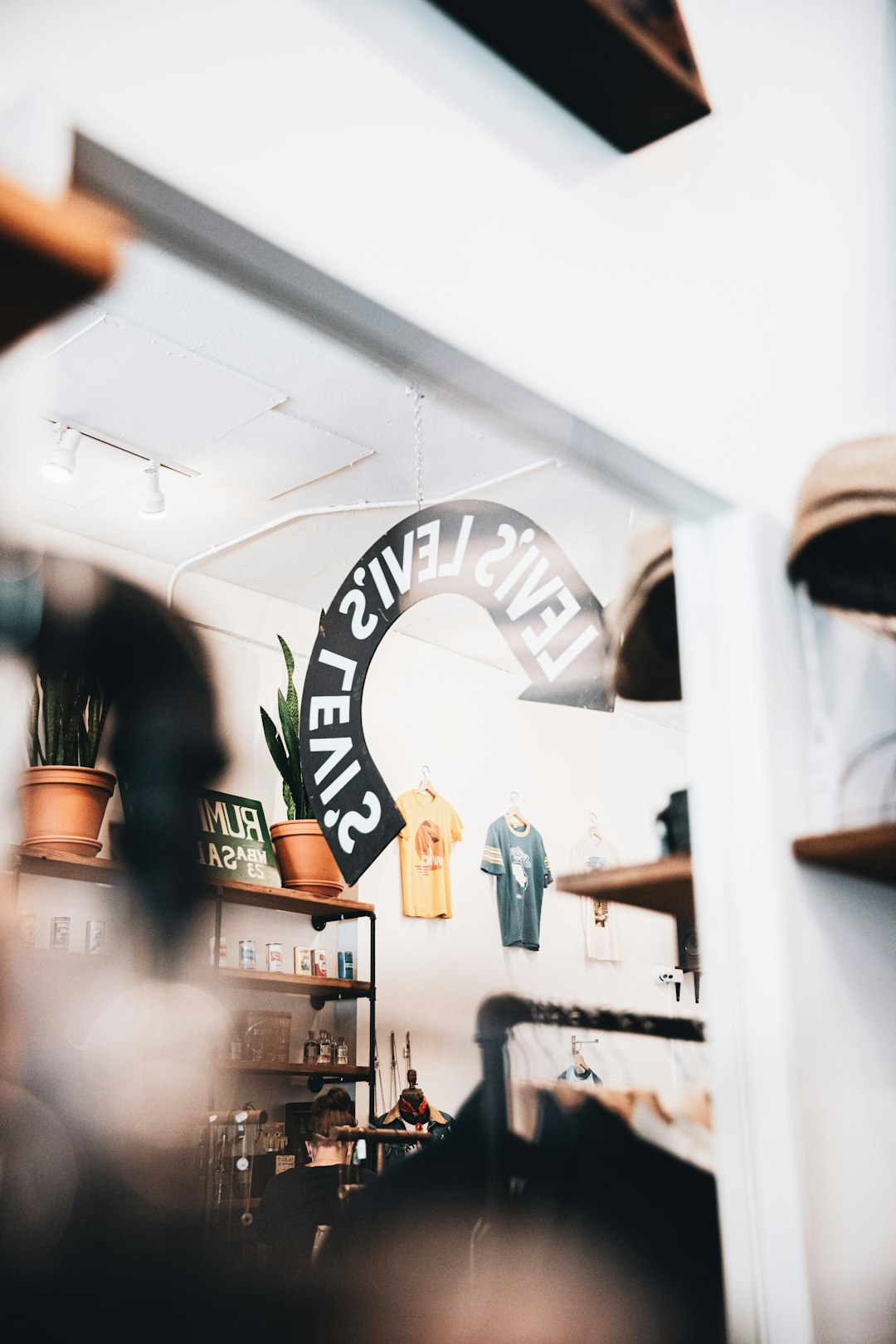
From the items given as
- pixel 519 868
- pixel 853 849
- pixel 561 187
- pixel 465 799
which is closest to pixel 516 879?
pixel 519 868

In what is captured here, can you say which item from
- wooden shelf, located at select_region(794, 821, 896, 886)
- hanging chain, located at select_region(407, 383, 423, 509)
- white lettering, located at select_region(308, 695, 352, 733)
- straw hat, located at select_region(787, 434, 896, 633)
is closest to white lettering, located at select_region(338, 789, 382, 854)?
white lettering, located at select_region(308, 695, 352, 733)

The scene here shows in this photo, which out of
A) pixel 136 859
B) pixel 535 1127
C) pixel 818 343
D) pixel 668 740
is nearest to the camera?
pixel 136 859

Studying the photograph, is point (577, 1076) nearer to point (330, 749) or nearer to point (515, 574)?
point (330, 749)

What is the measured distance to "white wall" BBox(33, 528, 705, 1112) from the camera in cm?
129

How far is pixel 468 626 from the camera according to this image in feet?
5.33

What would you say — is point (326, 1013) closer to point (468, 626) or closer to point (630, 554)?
point (468, 626)

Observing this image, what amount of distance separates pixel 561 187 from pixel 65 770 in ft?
4.04

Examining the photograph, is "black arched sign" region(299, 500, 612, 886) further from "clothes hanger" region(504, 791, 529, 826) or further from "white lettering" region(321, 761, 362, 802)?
"clothes hanger" region(504, 791, 529, 826)

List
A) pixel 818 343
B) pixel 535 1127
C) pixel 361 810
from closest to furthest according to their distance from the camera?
1. pixel 361 810
2. pixel 535 1127
3. pixel 818 343

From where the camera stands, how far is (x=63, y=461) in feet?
3.80

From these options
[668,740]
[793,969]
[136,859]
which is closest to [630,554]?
[668,740]

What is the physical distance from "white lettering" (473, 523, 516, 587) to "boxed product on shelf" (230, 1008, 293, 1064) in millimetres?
677

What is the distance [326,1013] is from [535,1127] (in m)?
0.41

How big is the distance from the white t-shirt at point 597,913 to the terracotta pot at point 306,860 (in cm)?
43
